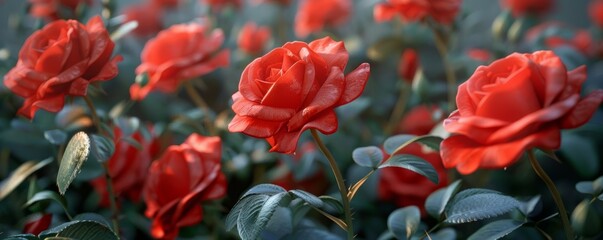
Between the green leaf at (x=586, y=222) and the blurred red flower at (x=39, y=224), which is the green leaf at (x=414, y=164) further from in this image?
the blurred red flower at (x=39, y=224)

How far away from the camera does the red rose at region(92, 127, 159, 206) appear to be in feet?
2.55

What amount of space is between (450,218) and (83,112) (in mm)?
502

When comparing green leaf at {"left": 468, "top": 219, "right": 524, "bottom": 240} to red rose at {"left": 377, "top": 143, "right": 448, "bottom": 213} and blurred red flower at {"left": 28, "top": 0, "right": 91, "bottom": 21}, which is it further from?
blurred red flower at {"left": 28, "top": 0, "right": 91, "bottom": 21}

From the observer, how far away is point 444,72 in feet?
5.06

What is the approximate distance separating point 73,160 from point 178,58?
0.88 ft

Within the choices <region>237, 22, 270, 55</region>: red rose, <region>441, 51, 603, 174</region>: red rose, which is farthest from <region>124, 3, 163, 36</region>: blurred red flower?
<region>441, 51, 603, 174</region>: red rose

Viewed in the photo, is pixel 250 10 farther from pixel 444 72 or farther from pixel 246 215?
pixel 246 215

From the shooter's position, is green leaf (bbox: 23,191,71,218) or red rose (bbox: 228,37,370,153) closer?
red rose (bbox: 228,37,370,153)

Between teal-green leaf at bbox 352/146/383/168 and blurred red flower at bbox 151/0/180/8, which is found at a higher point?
teal-green leaf at bbox 352/146/383/168

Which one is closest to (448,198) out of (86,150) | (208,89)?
(86,150)

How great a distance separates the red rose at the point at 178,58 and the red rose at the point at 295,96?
0.27 metres

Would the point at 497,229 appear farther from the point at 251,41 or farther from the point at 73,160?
the point at 251,41

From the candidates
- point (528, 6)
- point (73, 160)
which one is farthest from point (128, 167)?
point (528, 6)

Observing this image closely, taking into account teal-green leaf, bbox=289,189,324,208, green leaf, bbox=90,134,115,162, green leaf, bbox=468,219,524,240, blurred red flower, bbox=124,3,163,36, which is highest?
teal-green leaf, bbox=289,189,324,208
